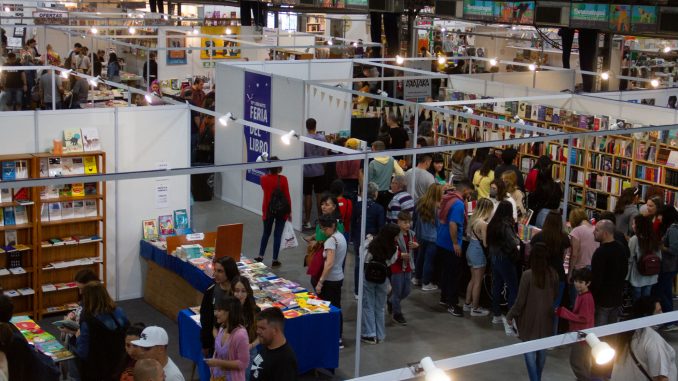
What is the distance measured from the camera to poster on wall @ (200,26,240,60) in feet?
62.4

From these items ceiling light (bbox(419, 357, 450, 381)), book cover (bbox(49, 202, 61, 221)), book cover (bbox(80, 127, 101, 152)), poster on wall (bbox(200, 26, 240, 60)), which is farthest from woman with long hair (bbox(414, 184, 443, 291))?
poster on wall (bbox(200, 26, 240, 60))

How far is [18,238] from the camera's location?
883 cm

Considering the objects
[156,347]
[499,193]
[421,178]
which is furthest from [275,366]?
[421,178]

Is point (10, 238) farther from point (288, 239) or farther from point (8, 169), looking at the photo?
point (288, 239)

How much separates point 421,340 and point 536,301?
1.73 m

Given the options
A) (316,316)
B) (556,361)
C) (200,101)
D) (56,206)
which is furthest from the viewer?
(200,101)

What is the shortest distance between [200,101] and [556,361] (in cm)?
953

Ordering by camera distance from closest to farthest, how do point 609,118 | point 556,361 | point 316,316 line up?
point 316,316, point 556,361, point 609,118

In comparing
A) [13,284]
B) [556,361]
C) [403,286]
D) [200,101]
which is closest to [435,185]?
[403,286]

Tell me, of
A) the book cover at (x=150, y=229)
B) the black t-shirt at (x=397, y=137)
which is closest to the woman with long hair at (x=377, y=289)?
the book cover at (x=150, y=229)

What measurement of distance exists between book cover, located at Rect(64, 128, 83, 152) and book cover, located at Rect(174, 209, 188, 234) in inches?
49.1

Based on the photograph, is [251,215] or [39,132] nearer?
[39,132]

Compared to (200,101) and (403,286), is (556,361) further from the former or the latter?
(200,101)

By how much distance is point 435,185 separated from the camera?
9.46m
